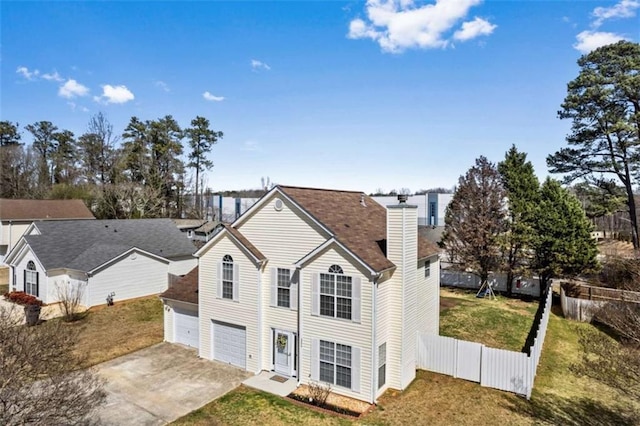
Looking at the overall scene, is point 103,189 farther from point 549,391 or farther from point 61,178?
point 549,391

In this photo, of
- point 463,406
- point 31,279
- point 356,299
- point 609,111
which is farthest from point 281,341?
point 609,111

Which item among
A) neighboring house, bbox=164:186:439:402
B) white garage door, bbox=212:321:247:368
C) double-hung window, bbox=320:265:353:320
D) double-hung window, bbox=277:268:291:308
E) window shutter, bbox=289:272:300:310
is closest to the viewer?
neighboring house, bbox=164:186:439:402

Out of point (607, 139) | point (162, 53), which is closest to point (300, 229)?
point (162, 53)

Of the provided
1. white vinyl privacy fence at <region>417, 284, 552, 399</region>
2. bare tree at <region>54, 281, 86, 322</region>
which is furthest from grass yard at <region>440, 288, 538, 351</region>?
bare tree at <region>54, 281, 86, 322</region>

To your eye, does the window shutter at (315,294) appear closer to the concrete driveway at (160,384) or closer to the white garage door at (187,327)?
the concrete driveway at (160,384)

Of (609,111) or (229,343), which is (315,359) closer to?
(229,343)

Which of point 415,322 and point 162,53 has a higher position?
point 162,53

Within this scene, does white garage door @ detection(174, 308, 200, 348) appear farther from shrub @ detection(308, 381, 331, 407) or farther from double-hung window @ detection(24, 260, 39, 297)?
double-hung window @ detection(24, 260, 39, 297)
